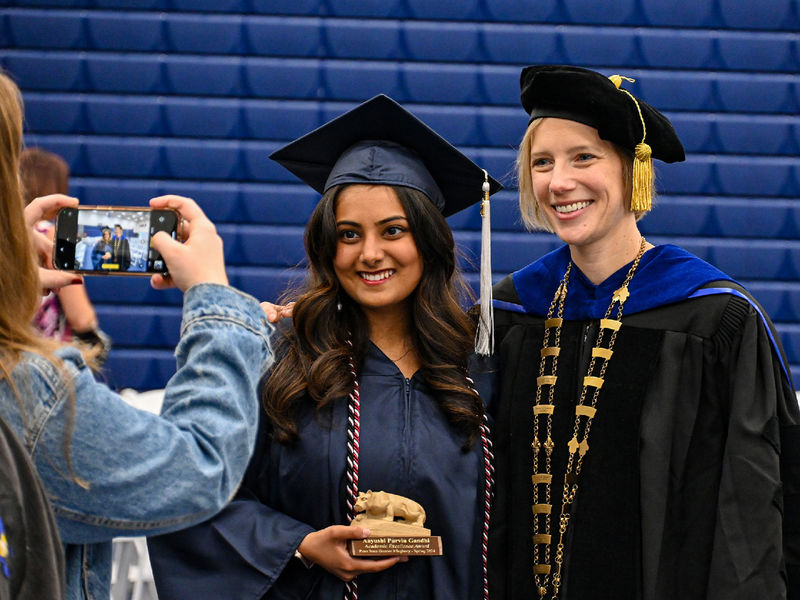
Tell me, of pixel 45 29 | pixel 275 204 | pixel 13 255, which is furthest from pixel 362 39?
pixel 13 255

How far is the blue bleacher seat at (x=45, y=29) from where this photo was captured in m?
5.38

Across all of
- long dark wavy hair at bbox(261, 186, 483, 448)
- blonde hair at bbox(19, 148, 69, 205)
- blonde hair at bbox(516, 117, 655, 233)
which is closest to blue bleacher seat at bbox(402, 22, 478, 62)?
blonde hair at bbox(19, 148, 69, 205)

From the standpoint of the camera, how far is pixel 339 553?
2105 mm

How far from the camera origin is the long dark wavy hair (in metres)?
2.30

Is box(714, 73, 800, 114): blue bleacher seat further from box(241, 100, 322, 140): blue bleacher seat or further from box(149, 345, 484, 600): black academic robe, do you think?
box(149, 345, 484, 600): black academic robe

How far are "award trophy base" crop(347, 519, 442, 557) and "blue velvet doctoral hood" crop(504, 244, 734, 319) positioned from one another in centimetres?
74

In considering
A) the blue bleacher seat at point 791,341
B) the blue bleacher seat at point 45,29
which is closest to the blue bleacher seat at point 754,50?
the blue bleacher seat at point 791,341

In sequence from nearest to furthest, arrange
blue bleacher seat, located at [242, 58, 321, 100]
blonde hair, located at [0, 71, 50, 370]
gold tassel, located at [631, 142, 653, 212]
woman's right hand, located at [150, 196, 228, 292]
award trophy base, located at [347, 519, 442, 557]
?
blonde hair, located at [0, 71, 50, 370] → woman's right hand, located at [150, 196, 228, 292] → award trophy base, located at [347, 519, 442, 557] → gold tassel, located at [631, 142, 653, 212] → blue bleacher seat, located at [242, 58, 321, 100]

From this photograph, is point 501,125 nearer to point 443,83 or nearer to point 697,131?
point 443,83

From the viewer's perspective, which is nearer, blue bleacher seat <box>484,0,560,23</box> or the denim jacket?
the denim jacket

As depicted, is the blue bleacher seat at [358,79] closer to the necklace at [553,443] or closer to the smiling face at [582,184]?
the smiling face at [582,184]

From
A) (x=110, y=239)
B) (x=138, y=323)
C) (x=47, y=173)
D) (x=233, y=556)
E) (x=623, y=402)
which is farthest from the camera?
(x=138, y=323)

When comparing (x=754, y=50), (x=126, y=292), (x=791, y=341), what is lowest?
(x=791, y=341)

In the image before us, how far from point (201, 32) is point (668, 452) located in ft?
13.3
